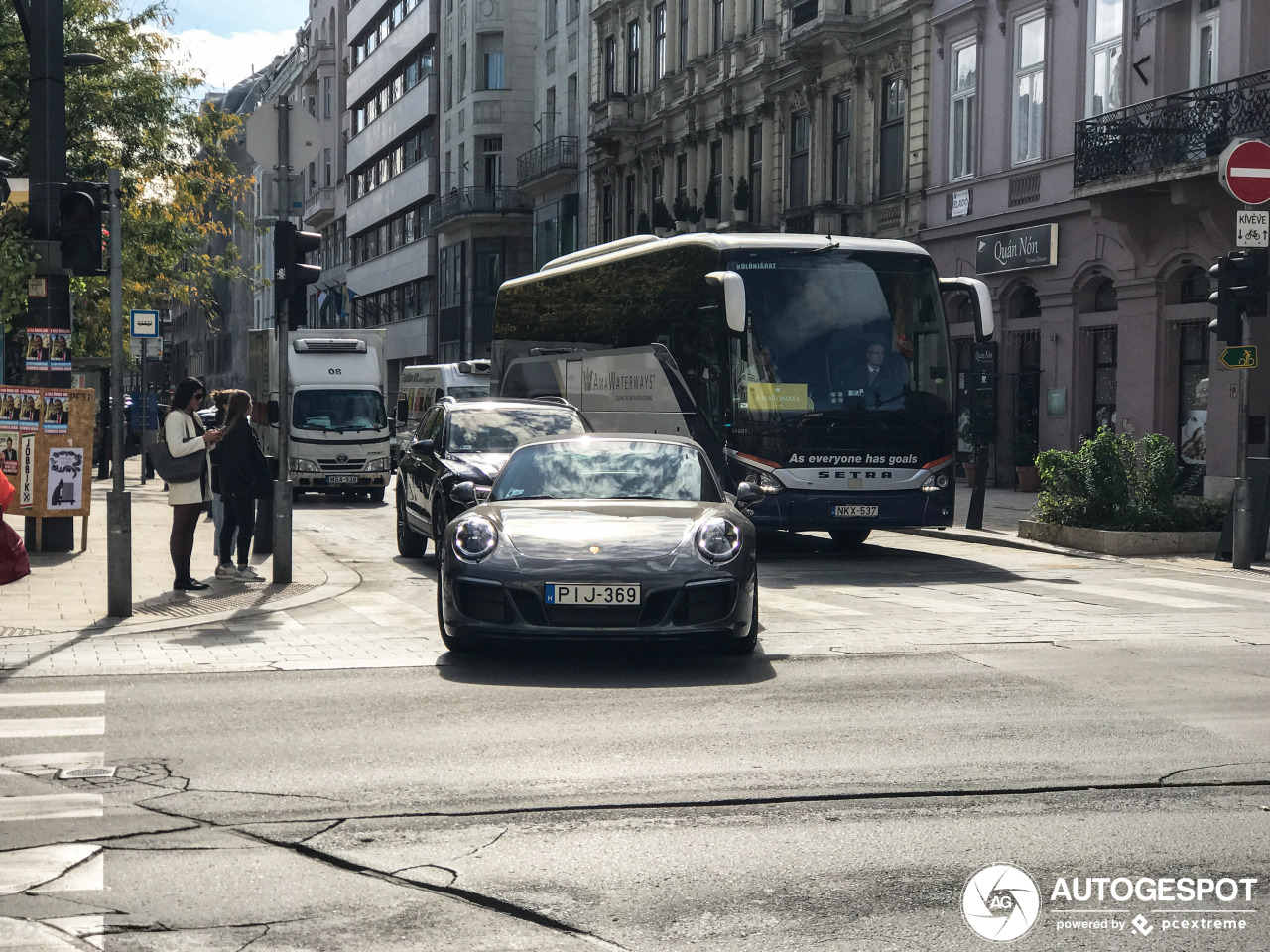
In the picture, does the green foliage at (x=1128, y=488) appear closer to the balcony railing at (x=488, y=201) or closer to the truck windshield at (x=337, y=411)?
the truck windshield at (x=337, y=411)

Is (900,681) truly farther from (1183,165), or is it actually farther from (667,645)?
(1183,165)

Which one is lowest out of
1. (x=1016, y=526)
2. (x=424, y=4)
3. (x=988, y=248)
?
(x=1016, y=526)

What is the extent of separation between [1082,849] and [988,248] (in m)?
25.9

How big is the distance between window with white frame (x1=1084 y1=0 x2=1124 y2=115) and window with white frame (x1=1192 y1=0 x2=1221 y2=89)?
1466 millimetres

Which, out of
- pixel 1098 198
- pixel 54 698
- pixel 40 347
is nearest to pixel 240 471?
pixel 40 347

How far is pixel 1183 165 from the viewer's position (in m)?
23.4

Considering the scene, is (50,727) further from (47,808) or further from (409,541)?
(409,541)

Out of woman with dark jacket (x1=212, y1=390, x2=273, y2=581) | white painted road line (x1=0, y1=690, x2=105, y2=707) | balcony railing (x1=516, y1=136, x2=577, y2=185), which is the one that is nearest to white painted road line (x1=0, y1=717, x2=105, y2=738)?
white painted road line (x1=0, y1=690, x2=105, y2=707)

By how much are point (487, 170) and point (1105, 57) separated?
38.1m

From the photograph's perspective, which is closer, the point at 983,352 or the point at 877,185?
the point at 983,352

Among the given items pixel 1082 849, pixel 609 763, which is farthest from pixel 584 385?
pixel 1082 849

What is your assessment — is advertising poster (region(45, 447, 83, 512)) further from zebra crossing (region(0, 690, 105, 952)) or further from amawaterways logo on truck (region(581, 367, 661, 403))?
zebra crossing (region(0, 690, 105, 952))

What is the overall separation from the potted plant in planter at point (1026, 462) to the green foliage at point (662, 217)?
54.7 ft

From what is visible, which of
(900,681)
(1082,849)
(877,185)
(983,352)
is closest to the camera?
(1082,849)
